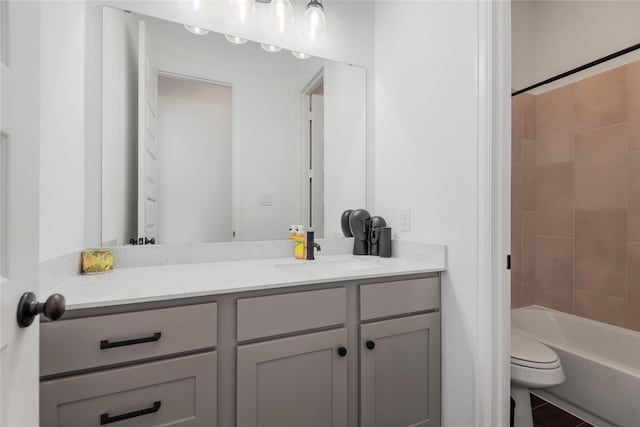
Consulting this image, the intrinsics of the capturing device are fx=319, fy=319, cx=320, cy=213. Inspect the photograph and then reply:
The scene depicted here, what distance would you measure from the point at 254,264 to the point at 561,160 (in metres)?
2.29

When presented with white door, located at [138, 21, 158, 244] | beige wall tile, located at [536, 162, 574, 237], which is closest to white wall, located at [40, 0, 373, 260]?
white door, located at [138, 21, 158, 244]

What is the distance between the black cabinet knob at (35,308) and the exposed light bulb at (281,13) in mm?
1605

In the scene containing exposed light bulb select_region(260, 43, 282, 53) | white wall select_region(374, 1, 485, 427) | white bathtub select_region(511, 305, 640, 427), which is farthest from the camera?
exposed light bulb select_region(260, 43, 282, 53)

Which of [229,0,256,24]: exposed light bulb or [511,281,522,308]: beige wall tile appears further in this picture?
[511,281,522,308]: beige wall tile

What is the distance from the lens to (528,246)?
2.40 meters

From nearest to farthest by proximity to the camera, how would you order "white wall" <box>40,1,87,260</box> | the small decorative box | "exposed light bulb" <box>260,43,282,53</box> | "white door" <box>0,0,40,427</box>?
"white door" <box>0,0,40,427</box> → "white wall" <box>40,1,87,260</box> → the small decorative box → "exposed light bulb" <box>260,43,282,53</box>

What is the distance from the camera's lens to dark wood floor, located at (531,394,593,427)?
1598mm

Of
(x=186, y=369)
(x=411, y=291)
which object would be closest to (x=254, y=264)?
(x=186, y=369)

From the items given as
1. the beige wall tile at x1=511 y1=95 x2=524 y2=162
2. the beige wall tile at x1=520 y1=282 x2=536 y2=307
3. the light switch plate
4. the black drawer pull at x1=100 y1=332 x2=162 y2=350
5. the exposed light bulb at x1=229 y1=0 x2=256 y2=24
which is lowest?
the beige wall tile at x1=520 y1=282 x2=536 y2=307

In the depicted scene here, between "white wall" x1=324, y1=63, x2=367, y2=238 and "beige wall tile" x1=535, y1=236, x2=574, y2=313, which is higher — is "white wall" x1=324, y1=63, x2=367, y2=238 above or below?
above

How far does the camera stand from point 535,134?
7.97 feet

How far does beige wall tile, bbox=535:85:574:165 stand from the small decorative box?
111 inches

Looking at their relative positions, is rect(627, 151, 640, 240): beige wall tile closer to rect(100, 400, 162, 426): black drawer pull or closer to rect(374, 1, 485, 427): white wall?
rect(374, 1, 485, 427): white wall

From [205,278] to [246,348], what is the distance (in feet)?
0.99
